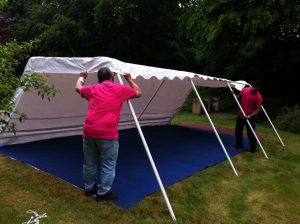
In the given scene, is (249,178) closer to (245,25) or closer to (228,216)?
(228,216)

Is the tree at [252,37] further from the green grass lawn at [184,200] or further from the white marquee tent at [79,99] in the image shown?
the green grass lawn at [184,200]

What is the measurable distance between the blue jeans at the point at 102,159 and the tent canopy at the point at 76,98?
3.41 ft

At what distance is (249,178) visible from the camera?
5875 mm

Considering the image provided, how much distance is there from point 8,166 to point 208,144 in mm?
4300

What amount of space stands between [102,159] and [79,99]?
354 cm

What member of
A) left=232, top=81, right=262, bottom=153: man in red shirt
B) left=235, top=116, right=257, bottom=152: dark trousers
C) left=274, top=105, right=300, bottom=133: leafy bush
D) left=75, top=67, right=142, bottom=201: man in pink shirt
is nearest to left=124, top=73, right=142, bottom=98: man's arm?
left=75, top=67, right=142, bottom=201: man in pink shirt

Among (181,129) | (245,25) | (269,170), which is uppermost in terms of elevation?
(245,25)

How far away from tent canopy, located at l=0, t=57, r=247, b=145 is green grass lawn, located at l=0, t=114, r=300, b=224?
46.7 inches

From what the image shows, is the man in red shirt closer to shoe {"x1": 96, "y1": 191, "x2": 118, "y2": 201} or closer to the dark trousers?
the dark trousers

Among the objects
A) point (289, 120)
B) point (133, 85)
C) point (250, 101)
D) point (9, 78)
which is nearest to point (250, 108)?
point (250, 101)

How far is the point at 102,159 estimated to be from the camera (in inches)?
169

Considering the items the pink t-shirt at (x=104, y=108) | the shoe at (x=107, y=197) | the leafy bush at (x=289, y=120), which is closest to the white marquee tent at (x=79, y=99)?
the pink t-shirt at (x=104, y=108)

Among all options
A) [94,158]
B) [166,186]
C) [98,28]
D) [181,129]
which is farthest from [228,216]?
[98,28]

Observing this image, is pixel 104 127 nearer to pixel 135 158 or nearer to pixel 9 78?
pixel 9 78
